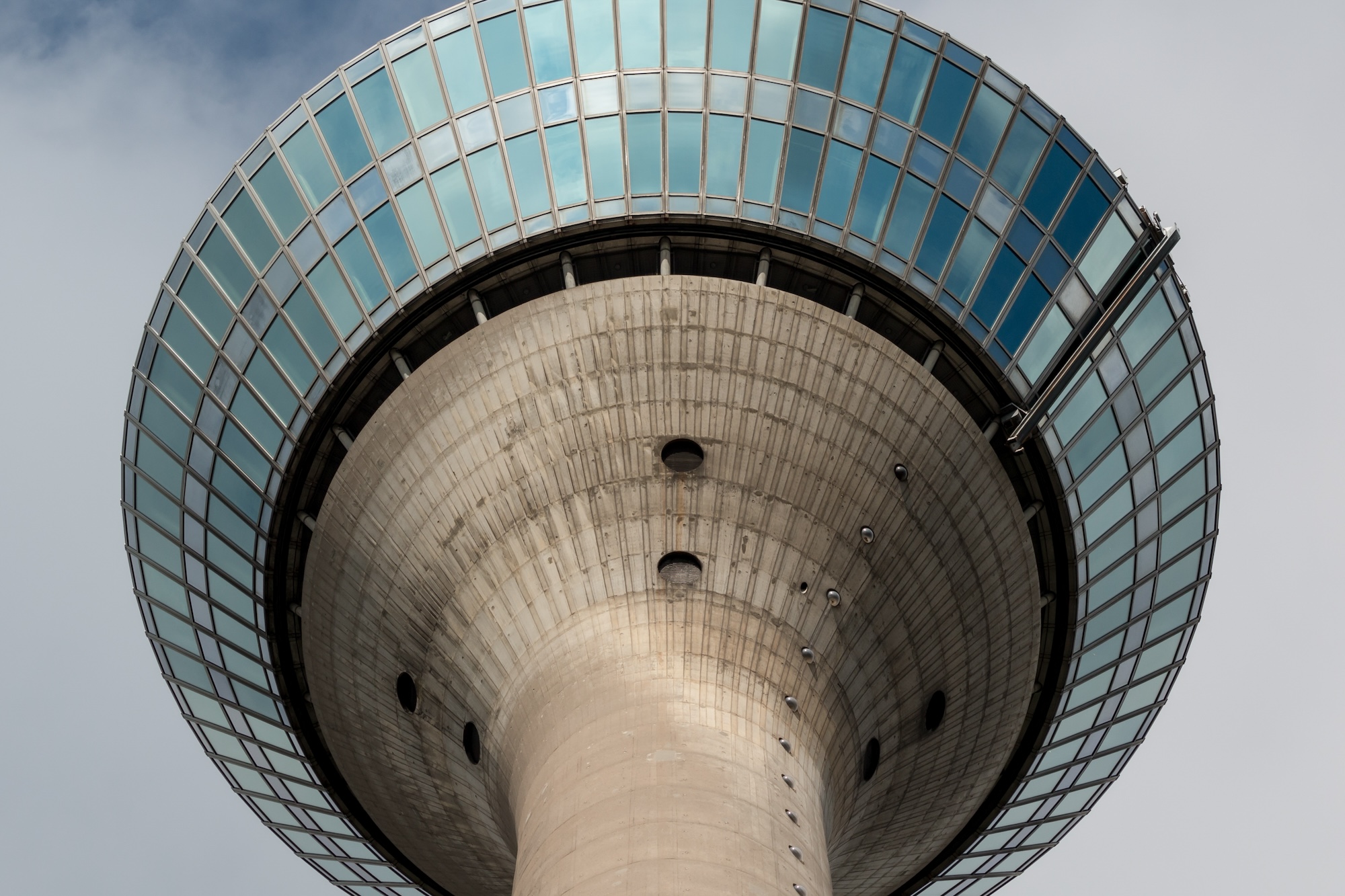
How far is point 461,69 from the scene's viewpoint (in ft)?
91.7

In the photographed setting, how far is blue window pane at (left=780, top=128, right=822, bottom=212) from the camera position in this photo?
27.4 metres

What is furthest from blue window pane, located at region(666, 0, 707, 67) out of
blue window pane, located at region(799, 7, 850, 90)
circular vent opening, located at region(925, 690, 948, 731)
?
circular vent opening, located at region(925, 690, 948, 731)

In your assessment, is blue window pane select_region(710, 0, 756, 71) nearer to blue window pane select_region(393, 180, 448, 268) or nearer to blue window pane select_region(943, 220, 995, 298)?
blue window pane select_region(943, 220, 995, 298)

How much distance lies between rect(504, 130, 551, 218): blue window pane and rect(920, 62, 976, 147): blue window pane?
23.2 feet

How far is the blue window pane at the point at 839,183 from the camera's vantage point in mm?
27438

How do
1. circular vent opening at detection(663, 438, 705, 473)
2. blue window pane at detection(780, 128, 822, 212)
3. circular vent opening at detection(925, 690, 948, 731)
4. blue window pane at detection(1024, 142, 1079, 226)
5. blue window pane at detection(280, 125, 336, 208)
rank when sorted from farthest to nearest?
circular vent opening at detection(925, 690, 948, 731), blue window pane at detection(280, 125, 336, 208), blue window pane at detection(1024, 142, 1079, 226), blue window pane at detection(780, 128, 822, 212), circular vent opening at detection(663, 438, 705, 473)

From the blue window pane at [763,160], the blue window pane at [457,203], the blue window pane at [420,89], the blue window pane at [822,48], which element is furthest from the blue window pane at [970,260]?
the blue window pane at [420,89]

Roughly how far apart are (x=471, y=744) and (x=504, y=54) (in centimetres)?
1288

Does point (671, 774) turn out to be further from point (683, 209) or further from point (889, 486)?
point (683, 209)

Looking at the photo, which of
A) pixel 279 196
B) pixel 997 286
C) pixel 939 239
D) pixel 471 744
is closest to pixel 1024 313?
pixel 997 286

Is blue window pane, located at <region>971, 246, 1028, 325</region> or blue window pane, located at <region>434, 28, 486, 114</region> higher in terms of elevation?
blue window pane, located at <region>434, 28, 486, 114</region>

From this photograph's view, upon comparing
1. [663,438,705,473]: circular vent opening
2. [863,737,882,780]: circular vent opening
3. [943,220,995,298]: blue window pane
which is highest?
[943,220,995,298]: blue window pane

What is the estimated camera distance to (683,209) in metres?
27.4

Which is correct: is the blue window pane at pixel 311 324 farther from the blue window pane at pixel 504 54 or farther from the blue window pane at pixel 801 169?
the blue window pane at pixel 801 169
